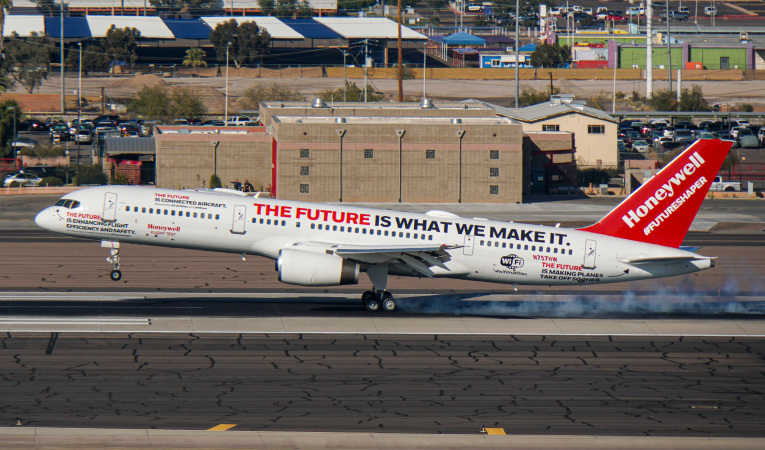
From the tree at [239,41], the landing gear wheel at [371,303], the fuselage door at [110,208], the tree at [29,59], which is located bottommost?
the landing gear wheel at [371,303]

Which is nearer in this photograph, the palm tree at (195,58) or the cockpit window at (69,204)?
the cockpit window at (69,204)

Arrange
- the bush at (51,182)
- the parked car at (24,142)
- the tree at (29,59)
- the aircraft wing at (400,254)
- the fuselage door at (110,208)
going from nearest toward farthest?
the aircraft wing at (400,254) → the fuselage door at (110,208) → the bush at (51,182) → the parked car at (24,142) → the tree at (29,59)

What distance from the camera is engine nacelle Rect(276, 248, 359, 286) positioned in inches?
1416

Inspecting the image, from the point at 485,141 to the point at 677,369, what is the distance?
52068 mm

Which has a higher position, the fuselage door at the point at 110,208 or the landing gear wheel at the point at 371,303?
the fuselage door at the point at 110,208

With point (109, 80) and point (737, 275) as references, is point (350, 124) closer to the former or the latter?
point (737, 275)

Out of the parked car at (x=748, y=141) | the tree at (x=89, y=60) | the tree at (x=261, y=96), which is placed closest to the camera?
the parked car at (x=748, y=141)

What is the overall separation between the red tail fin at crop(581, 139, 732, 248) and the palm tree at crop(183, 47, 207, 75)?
14714 centimetres

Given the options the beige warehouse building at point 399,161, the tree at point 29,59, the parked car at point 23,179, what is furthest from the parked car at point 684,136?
the tree at point 29,59

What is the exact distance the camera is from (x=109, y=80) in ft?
535

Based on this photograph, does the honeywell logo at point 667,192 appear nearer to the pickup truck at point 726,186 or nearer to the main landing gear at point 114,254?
the main landing gear at point 114,254

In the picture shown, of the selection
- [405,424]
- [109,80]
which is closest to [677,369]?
[405,424]

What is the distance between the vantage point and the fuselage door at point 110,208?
123 feet

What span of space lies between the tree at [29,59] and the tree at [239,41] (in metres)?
31.5
